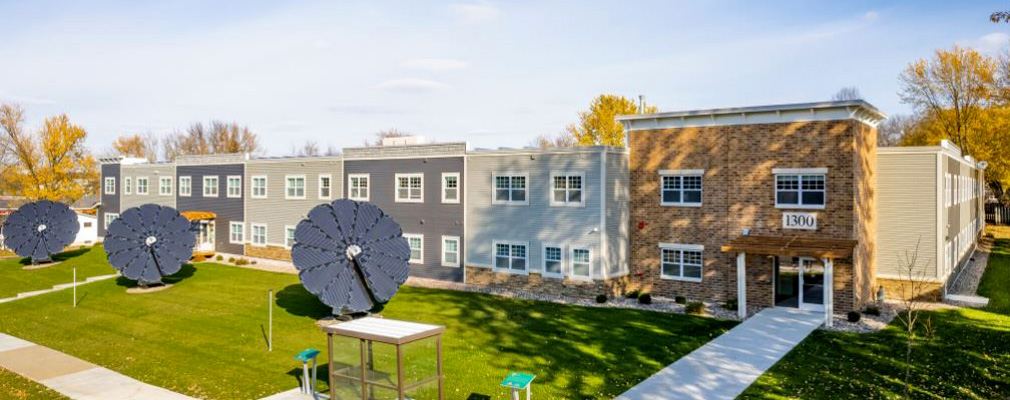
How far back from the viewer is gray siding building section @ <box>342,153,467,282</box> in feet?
109

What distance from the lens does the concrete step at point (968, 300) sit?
25084 millimetres

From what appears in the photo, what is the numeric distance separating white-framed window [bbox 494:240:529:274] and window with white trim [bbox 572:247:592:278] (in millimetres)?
2505

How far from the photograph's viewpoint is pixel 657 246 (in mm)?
28172

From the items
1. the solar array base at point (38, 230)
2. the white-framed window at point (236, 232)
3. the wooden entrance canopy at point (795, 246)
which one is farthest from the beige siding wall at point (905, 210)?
the solar array base at point (38, 230)

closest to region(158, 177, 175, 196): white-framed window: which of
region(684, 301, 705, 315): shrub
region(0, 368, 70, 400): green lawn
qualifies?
region(0, 368, 70, 400): green lawn

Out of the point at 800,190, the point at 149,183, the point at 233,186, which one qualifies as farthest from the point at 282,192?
the point at 800,190

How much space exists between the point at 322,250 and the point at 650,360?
11.4 metres

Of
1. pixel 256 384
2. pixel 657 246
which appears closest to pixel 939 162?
pixel 657 246

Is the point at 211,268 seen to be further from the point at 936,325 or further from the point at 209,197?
the point at 936,325

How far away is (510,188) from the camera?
3094 centimetres

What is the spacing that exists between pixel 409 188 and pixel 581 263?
446 inches

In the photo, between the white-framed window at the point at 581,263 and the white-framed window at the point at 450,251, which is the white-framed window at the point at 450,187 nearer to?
→ the white-framed window at the point at 450,251

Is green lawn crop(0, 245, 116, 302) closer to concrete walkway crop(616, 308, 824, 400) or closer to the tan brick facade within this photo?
the tan brick facade

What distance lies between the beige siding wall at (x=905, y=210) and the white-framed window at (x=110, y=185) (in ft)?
182
